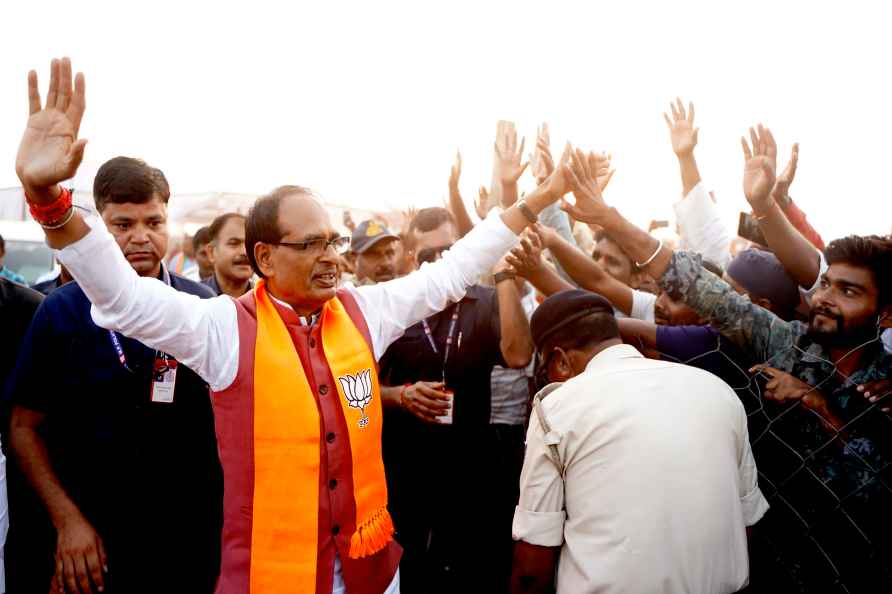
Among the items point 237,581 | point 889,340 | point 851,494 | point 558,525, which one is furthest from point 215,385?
point 889,340

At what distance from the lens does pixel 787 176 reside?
3.39 m

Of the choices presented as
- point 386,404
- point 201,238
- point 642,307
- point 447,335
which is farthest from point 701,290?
point 201,238

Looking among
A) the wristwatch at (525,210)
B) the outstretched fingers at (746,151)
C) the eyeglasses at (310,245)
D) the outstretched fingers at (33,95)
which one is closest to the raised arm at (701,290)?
the wristwatch at (525,210)

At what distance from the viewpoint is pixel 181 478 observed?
257 cm

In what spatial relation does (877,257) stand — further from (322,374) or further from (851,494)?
(322,374)

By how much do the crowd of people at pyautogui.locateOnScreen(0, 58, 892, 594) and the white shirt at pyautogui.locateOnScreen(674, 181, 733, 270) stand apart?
1.82ft

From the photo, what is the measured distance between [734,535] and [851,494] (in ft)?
1.91

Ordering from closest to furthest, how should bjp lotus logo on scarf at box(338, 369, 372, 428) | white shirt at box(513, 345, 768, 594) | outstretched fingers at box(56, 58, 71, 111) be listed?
outstretched fingers at box(56, 58, 71, 111) < white shirt at box(513, 345, 768, 594) < bjp lotus logo on scarf at box(338, 369, 372, 428)

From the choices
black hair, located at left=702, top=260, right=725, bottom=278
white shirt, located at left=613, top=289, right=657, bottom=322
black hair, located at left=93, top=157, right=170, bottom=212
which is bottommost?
white shirt, located at left=613, top=289, right=657, bottom=322

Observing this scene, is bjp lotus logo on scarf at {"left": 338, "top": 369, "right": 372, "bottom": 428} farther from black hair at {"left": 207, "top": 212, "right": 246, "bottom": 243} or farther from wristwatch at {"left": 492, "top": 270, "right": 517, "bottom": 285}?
black hair at {"left": 207, "top": 212, "right": 246, "bottom": 243}

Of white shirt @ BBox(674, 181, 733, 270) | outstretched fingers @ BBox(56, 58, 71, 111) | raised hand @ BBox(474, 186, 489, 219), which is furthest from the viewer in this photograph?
raised hand @ BBox(474, 186, 489, 219)

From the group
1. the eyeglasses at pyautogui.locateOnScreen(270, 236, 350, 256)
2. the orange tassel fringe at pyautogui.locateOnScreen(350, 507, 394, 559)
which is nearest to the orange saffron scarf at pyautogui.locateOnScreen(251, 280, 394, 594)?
the orange tassel fringe at pyautogui.locateOnScreen(350, 507, 394, 559)

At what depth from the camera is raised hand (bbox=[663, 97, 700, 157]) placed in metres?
3.68

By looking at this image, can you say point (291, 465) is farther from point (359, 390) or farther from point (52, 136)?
point (52, 136)
